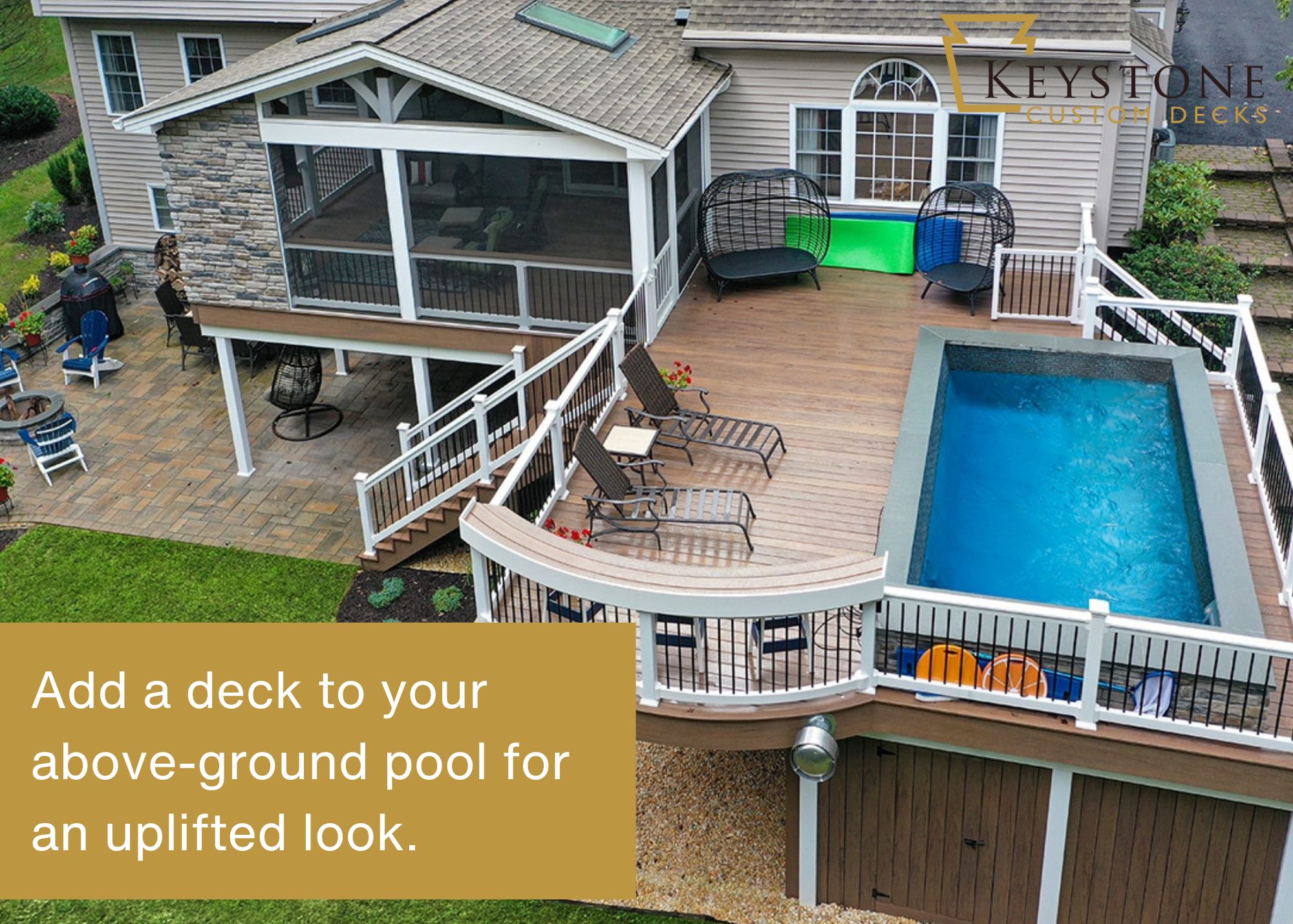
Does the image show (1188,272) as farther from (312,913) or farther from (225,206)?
(312,913)

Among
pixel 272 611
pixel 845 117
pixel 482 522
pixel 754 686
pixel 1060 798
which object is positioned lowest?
pixel 272 611

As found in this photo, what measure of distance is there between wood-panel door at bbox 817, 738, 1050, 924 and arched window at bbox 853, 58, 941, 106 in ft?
28.1

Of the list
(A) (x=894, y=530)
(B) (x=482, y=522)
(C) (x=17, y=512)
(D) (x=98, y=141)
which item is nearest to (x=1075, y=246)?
(A) (x=894, y=530)

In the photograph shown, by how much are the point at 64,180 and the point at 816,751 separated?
778 inches

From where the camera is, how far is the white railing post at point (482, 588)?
33.6ft

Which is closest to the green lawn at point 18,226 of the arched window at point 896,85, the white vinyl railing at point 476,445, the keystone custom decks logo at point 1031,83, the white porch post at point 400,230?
the white porch post at point 400,230

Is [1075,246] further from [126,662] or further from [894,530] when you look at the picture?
[126,662]

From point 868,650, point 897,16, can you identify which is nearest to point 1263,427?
point 868,650

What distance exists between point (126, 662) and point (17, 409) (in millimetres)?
7147

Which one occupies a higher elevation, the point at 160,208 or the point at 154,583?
the point at 160,208

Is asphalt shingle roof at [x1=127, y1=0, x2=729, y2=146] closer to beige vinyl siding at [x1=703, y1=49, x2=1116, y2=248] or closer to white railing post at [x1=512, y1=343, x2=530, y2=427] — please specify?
beige vinyl siding at [x1=703, y1=49, x2=1116, y2=248]

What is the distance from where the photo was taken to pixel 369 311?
15.9 meters

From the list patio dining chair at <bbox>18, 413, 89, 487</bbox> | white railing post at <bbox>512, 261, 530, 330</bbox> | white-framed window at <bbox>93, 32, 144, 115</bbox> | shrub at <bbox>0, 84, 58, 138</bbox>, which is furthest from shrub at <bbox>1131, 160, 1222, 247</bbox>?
shrub at <bbox>0, 84, 58, 138</bbox>

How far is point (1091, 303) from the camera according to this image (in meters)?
14.4
